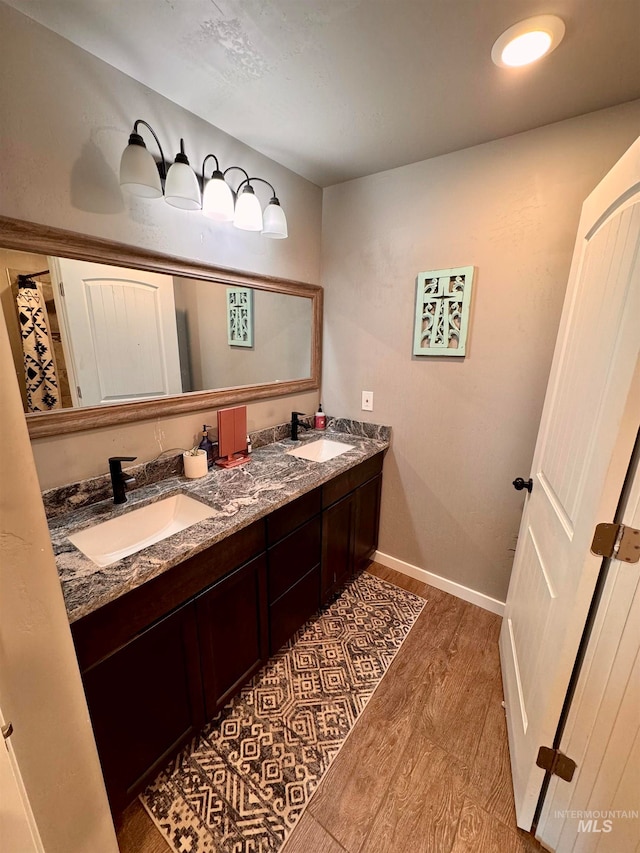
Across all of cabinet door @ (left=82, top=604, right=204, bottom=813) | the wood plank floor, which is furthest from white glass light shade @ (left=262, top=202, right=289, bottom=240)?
the wood plank floor

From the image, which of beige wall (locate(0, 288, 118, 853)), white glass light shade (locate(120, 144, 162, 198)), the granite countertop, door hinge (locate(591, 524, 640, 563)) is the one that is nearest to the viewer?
beige wall (locate(0, 288, 118, 853))

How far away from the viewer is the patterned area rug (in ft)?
3.58

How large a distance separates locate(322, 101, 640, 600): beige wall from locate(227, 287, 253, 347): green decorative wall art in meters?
0.61

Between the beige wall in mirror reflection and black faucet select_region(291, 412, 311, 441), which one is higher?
Result: the beige wall in mirror reflection

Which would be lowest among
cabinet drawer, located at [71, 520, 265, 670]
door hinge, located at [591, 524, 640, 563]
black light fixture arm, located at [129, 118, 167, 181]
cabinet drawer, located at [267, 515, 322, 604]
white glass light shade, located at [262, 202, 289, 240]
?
cabinet drawer, located at [267, 515, 322, 604]

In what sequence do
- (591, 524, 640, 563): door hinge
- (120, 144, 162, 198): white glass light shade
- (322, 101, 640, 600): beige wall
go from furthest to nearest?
(322, 101, 640, 600): beige wall, (120, 144, 162, 198): white glass light shade, (591, 524, 640, 563): door hinge

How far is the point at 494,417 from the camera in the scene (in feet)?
5.84

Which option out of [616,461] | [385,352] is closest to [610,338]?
[616,461]

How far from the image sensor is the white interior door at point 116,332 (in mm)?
1240

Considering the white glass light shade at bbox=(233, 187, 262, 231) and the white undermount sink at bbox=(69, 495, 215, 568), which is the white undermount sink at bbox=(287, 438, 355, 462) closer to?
the white undermount sink at bbox=(69, 495, 215, 568)

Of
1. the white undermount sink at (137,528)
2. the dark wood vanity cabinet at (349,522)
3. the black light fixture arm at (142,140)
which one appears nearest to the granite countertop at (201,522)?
the white undermount sink at (137,528)

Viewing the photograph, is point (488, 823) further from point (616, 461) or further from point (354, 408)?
point (354, 408)

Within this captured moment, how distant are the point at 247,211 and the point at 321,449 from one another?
4.41 feet

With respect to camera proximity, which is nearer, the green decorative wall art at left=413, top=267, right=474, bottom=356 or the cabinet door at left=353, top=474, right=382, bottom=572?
the green decorative wall art at left=413, top=267, right=474, bottom=356
